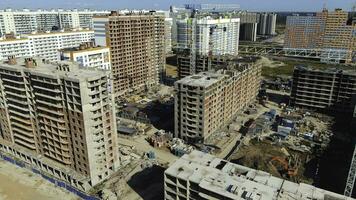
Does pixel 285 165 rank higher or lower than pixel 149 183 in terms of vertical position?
higher

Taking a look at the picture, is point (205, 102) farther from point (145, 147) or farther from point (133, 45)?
point (133, 45)

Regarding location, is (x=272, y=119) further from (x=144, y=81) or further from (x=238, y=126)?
(x=144, y=81)

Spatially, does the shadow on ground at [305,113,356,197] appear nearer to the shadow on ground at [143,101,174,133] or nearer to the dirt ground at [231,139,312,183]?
the dirt ground at [231,139,312,183]

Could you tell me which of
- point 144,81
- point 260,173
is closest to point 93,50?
point 144,81

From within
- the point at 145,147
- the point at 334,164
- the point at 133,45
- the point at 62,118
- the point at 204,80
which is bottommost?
the point at 145,147

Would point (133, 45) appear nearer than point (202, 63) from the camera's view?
No

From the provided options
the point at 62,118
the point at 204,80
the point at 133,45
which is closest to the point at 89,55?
the point at 133,45
